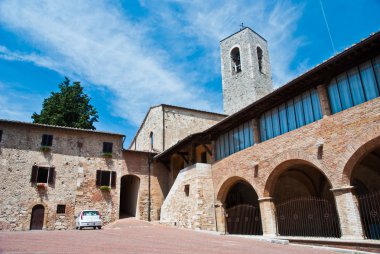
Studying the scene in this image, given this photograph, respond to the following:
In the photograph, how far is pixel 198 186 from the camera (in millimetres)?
18297

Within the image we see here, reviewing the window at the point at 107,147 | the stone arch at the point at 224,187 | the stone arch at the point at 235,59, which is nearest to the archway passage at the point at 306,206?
the stone arch at the point at 224,187

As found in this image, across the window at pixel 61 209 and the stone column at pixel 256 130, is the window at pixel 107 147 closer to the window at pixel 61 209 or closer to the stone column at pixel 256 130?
the window at pixel 61 209

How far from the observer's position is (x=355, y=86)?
11.2 meters

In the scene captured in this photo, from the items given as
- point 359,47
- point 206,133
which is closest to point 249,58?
point 206,133

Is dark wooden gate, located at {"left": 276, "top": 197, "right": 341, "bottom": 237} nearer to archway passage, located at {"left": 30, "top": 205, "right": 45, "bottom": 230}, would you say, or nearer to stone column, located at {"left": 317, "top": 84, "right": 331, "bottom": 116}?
stone column, located at {"left": 317, "top": 84, "right": 331, "bottom": 116}

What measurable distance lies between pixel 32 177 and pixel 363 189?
2040cm

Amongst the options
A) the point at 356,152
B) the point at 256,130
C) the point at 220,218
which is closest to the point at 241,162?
the point at 256,130

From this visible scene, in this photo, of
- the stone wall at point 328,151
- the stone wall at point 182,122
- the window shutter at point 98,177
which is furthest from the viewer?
the stone wall at point 182,122

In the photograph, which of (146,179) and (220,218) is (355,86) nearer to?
(220,218)

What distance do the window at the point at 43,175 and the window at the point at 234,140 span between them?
39.0 feet

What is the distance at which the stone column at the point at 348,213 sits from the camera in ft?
34.0

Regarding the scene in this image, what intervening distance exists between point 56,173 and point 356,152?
755 inches

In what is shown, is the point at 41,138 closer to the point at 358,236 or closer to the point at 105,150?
the point at 105,150

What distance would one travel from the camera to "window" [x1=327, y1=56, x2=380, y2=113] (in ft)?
34.8
